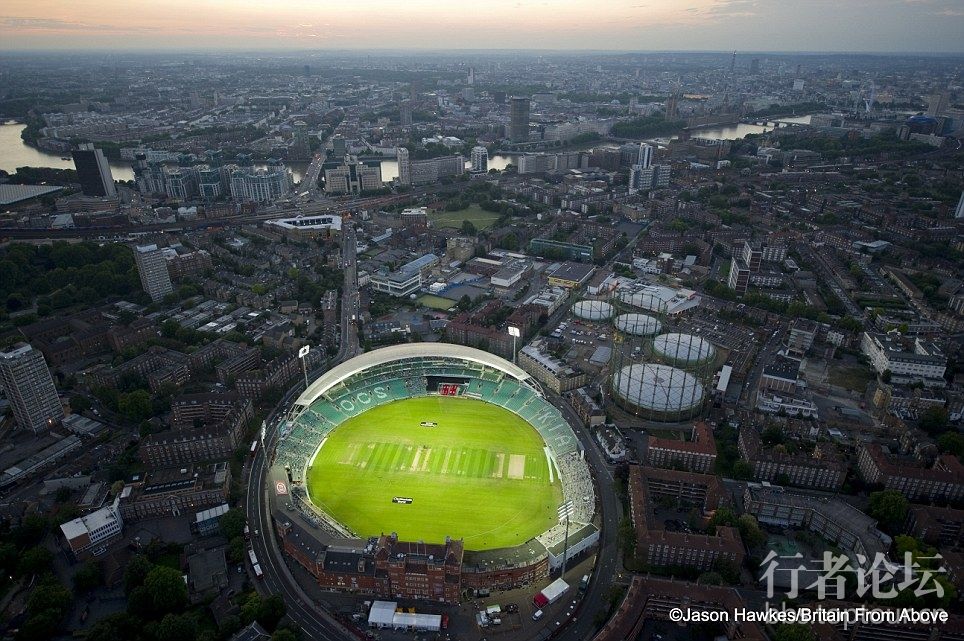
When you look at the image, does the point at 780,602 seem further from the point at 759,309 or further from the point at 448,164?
the point at 448,164

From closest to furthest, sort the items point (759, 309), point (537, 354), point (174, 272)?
point (537, 354) < point (759, 309) < point (174, 272)

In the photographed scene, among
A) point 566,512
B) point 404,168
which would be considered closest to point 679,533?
point 566,512

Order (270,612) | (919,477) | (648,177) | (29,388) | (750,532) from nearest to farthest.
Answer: (270,612), (750,532), (919,477), (29,388), (648,177)

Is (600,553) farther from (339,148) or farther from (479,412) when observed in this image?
(339,148)

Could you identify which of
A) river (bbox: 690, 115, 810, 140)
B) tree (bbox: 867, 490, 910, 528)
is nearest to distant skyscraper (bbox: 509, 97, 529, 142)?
river (bbox: 690, 115, 810, 140)

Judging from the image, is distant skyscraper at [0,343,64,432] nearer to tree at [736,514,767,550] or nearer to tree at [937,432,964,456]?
tree at [736,514,767,550]

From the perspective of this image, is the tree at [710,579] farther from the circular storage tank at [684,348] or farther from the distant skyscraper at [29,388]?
the distant skyscraper at [29,388]

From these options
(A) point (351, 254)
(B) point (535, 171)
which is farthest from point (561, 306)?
(B) point (535, 171)

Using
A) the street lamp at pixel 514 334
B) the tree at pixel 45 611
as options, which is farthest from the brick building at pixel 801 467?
the tree at pixel 45 611
